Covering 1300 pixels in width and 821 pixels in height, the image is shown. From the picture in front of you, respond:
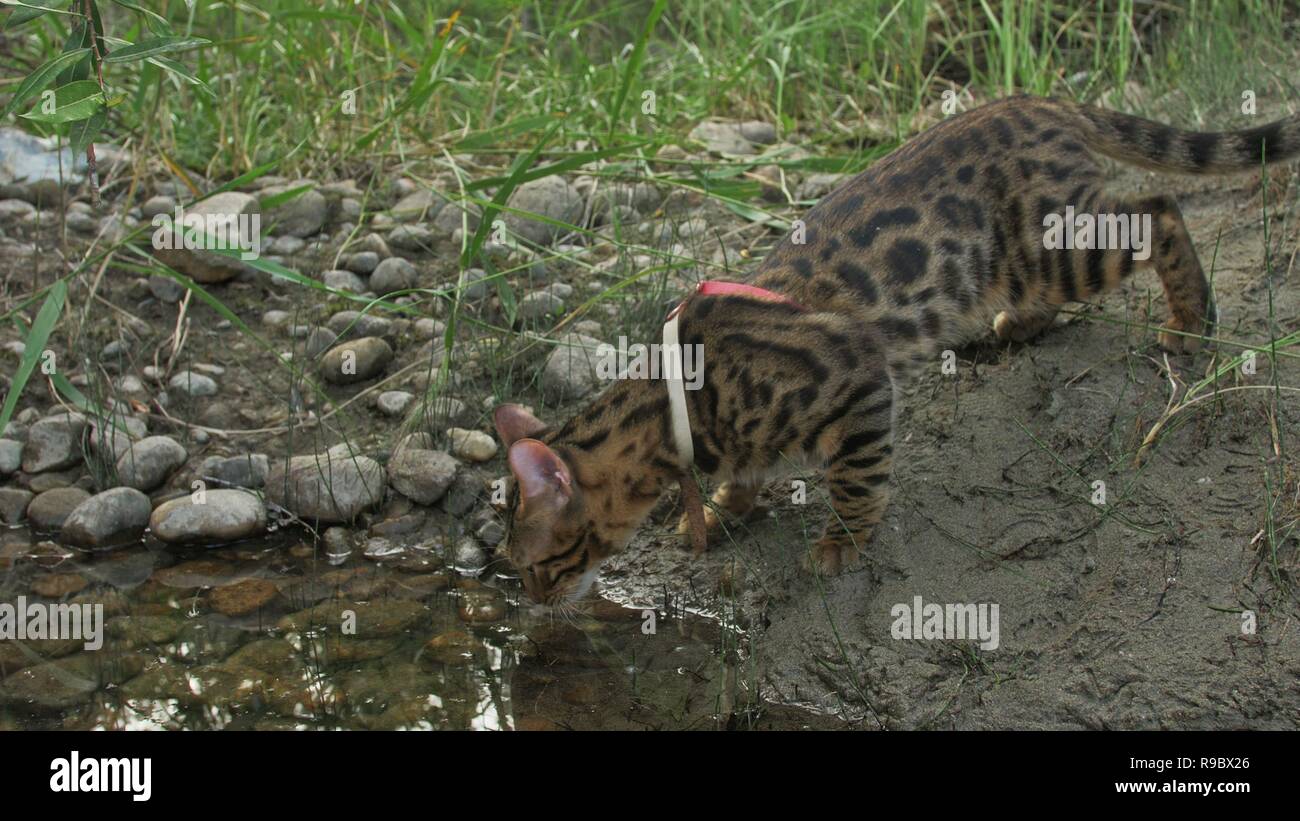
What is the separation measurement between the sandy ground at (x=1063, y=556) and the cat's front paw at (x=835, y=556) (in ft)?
0.20

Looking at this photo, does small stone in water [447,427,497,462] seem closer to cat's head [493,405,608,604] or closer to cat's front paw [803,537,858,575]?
cat's head [493,405,608,604]

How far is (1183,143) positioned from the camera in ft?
17.4

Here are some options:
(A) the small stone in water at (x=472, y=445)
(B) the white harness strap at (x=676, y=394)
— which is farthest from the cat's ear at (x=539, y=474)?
(A) the small stone in water at (x=472, y=445)

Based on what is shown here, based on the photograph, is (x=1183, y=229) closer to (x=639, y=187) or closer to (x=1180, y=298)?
(x=1180, y=298)

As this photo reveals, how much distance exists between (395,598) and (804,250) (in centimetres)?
207

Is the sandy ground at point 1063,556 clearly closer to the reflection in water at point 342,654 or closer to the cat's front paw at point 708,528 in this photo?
the cat's front paw at point 708,528

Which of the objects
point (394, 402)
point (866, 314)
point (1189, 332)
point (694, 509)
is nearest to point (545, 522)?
point (694, 509)

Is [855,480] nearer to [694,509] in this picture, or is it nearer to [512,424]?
[694,509]

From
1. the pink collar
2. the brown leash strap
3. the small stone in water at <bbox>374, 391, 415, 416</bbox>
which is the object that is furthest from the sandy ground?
the small stone in water at <bbox>374, 391, 415, 416</bbox>

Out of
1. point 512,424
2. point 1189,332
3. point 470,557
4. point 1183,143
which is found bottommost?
point 470,557

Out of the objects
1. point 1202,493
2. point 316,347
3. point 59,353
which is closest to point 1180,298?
point 1202,493

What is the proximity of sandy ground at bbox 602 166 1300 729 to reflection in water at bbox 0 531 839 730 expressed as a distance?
28cm

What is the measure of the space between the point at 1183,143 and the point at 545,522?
3.01 m

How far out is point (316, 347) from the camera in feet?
20.6
